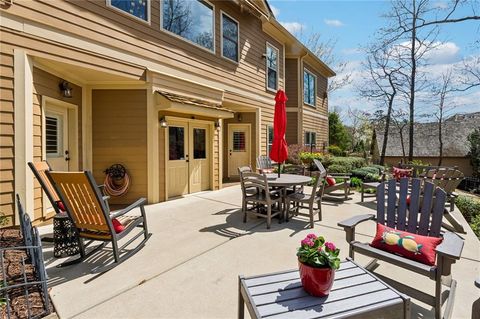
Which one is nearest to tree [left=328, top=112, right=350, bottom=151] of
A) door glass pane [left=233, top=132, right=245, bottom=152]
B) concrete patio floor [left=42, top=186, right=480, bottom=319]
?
door glass pane [left=233, top=132, right=245, bottom=152]

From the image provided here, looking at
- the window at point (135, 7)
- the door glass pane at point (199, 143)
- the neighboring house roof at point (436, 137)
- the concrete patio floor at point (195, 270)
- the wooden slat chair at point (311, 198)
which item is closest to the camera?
the concrete patio floor at point (195, 270)

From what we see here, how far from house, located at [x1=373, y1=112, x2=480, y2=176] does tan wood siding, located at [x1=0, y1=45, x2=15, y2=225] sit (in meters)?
27.9

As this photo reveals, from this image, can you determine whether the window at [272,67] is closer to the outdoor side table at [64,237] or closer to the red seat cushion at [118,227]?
the red seat cushion at [118,227]

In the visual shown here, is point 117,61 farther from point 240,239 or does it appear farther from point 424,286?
point 424,286

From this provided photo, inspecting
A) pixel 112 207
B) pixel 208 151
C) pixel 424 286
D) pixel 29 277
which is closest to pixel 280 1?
pixel 208 151

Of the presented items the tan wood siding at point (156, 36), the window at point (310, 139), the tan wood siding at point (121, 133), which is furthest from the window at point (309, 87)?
the tan wood siding at point (121, 133)

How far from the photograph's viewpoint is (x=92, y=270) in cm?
316

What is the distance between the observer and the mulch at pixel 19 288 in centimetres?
222

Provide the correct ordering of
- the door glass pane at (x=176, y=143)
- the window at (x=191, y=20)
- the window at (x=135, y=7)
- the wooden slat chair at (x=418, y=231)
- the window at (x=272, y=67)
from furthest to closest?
the window at (x=272, y=67) < the door glass pane at (x=176, y=143) < the window at (x=191, y=20) < the window at (x=135, y=7) < the wooden slat chair at (x=418, y=231)

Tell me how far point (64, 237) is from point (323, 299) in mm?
3383

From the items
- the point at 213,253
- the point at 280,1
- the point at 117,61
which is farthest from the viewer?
the point at 280,1

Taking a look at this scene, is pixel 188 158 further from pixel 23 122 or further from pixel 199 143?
pixel 23 122

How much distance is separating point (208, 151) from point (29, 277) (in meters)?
5.91

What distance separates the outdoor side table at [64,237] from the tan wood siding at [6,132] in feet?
4.95
